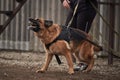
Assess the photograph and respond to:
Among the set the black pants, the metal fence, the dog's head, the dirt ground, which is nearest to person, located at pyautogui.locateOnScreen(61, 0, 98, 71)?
the black pants

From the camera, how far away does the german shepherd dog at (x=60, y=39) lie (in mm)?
7273

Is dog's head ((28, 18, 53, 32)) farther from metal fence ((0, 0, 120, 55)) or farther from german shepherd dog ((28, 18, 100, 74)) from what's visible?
metal fence ((0, 0, 120, 55))

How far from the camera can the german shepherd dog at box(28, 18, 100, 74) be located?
727 cm

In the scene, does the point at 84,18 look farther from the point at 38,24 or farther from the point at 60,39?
the point at 38,24

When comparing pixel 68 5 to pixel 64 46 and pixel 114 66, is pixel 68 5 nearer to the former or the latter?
pixel 64 46

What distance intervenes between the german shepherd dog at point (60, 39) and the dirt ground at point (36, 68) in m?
0.32

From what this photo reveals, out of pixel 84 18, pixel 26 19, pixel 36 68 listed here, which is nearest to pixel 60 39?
pixel 84 18

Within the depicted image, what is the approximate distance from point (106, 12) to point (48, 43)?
393cm

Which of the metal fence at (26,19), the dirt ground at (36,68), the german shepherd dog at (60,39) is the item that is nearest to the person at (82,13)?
the german shepherd dog at (60,39)

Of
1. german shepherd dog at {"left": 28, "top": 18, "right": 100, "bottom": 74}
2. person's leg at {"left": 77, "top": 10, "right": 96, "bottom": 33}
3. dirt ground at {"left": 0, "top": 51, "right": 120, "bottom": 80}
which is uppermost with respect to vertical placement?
person's leg at {"left": 77, "top": 10, "right": 96, "bottom": 33}

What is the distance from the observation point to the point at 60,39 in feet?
24.4

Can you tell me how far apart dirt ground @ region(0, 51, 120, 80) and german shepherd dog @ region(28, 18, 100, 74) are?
1.04 ft

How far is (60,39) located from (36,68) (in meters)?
1.35

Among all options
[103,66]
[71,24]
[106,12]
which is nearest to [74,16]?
[71,24]
